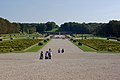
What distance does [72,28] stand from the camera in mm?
176125

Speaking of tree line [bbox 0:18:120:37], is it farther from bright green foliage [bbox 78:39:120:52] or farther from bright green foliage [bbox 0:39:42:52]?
bright green foliage [bbox 0:39:42:52]

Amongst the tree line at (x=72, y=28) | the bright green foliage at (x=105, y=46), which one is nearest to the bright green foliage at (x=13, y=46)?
the bright green foliage at (x=105, y=46)

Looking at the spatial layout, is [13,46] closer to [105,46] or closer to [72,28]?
[105,46]

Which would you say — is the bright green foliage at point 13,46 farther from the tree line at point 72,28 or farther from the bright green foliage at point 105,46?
the tree line at point 72,28

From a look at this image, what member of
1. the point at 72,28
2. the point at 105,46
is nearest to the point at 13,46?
the point at 105,46

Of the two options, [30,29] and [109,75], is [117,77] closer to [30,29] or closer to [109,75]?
[109,75]

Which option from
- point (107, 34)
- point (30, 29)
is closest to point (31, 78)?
point (107, 34)

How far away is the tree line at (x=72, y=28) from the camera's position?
320 feet

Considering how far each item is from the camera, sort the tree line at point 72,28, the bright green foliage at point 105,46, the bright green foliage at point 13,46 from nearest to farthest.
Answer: the bright green foliage at point 13,46 < the bright green foliage at point 105,46 < the tree line at point 72,28

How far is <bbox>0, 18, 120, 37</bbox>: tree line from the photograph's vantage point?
97.7m

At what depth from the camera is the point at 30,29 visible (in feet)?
503

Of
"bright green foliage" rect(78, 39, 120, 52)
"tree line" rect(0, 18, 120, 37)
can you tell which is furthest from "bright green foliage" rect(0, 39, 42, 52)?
"tree line" rect(0, 18, 120, 37)

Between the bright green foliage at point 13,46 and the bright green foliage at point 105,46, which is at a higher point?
the bright green foliage at point 13,46

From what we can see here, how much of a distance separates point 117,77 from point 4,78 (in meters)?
5.08
